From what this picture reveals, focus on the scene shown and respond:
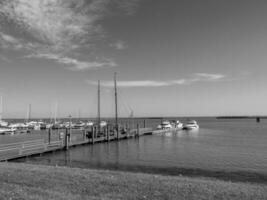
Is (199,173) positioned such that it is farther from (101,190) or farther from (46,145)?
(46,145)

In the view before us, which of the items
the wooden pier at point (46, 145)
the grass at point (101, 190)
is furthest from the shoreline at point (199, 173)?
the wooden pier at point (46, 145)

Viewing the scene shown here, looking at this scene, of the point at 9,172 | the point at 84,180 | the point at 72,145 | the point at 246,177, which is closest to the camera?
the point at 84,180

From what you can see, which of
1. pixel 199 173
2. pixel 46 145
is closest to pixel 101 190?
pixel 199 173

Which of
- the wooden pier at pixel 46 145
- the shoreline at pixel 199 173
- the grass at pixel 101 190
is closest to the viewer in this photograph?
the grass at pixel 101 190

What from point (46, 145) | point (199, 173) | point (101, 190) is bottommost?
point (199, 173)

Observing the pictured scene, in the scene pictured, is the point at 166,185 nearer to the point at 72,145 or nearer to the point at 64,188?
the point at 64,188

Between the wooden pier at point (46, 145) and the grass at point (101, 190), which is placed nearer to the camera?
the grass at point (101, 190)

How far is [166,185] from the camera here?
9.28 metres

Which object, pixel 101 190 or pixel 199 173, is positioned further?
pixel 199 173

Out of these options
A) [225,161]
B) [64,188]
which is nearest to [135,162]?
[225,161]

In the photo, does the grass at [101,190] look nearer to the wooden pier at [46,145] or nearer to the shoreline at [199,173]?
the shoreline at [199,173]

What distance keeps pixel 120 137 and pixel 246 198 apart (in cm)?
3996

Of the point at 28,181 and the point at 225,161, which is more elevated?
the point at 28,181

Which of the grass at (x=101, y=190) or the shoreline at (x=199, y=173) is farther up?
the grass at (x=101, y=190)
